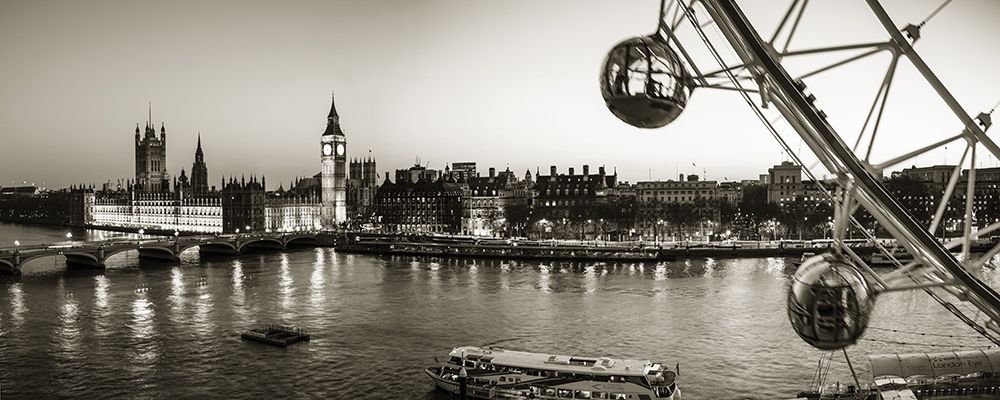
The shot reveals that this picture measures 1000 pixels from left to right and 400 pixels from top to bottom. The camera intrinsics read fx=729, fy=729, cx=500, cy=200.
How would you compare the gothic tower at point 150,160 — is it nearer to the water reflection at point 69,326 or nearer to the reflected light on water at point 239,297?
the reflected light on water at point 239,297

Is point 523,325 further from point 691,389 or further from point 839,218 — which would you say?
Answer: point 839,218

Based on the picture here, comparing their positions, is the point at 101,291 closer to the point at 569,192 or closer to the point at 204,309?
the point at 204,309

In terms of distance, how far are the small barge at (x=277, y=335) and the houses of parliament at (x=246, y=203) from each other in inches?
1731

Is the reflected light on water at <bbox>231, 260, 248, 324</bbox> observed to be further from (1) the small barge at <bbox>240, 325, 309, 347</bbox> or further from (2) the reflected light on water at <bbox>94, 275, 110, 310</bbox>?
(2) the reflected light on water at <bbox>94, 275, 110, 310</bbox>

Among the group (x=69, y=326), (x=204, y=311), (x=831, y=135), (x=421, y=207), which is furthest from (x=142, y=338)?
(x=421, y=207)

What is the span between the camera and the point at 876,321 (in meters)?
20.1

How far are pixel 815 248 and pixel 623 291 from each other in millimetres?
19896

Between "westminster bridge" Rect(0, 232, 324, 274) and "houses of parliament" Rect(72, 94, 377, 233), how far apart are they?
10597mm

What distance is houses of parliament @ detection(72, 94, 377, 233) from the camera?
→ 73.8 m

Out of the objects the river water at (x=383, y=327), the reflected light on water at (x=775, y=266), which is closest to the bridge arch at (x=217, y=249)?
the river water at (x=383, y=327)

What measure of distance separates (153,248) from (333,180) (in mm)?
38022

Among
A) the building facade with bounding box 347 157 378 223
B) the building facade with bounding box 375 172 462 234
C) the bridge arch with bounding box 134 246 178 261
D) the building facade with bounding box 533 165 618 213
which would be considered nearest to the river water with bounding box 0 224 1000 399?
the bridge arch with bounding box 134 246 178 261

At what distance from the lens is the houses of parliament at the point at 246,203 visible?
2907 inches

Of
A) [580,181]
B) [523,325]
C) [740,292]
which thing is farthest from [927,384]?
[580,181]
